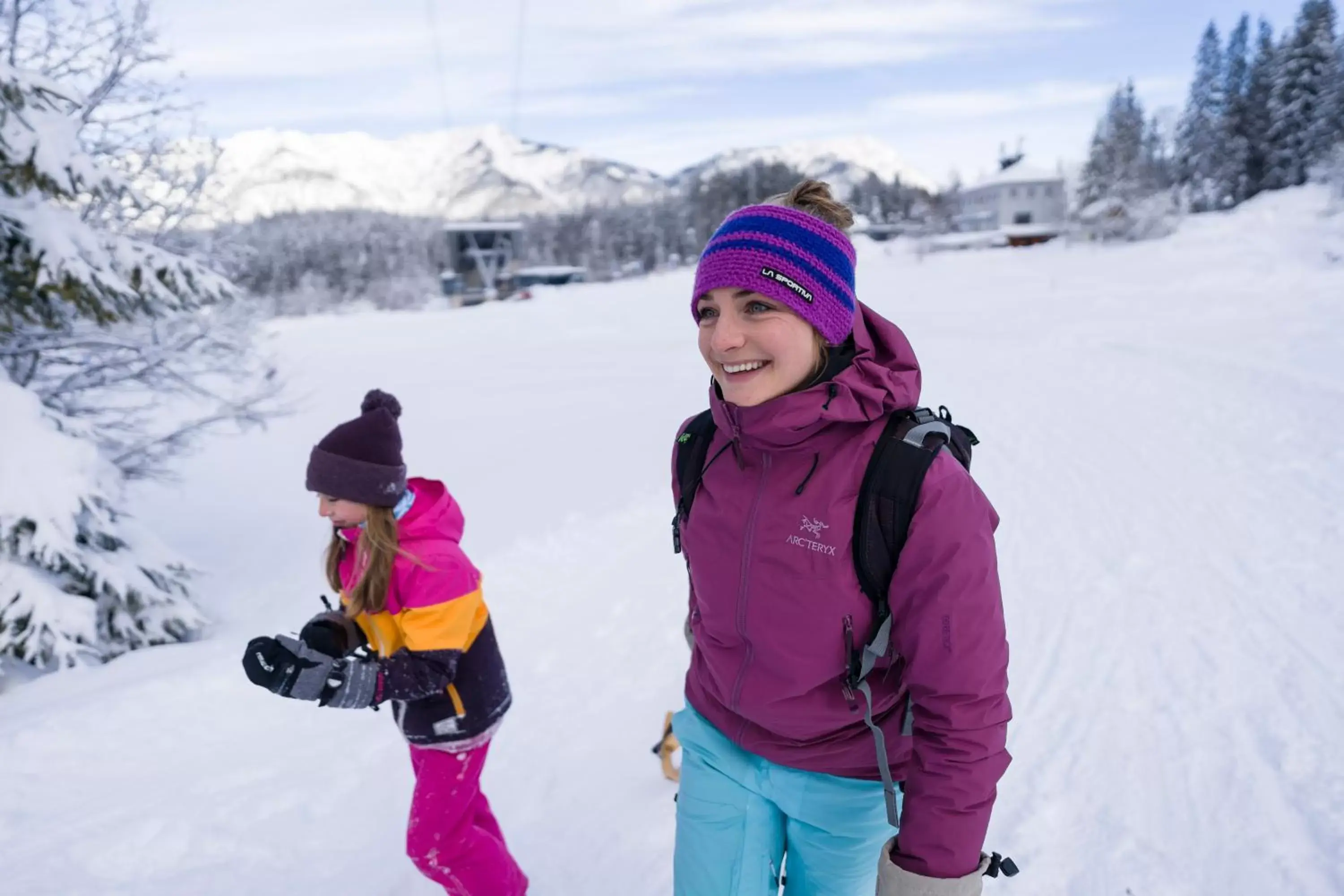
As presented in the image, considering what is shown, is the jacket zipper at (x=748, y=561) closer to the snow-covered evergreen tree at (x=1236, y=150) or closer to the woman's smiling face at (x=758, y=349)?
the woman's smiling face at (x=758, y=349)

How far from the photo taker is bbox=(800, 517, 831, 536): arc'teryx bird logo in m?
1.64

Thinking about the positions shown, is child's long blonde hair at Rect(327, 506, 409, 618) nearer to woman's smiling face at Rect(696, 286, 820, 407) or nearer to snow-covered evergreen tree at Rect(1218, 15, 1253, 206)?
woman's smiling face at Rect(696, 286, 820, 407)

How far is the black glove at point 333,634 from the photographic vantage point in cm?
249

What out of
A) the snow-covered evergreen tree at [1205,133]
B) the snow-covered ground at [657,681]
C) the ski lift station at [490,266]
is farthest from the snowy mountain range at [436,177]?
the snow-covered ground at [657,681]

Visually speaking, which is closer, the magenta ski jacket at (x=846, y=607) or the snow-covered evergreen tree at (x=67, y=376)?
the magenta ski jacket at (x=846, y=607)

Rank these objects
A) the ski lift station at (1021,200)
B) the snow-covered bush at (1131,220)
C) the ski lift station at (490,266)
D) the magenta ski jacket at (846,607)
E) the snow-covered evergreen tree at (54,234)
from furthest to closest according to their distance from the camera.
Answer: the ski lift station at (490,266) < the ski lift station at (1021,200) < the snow-covered bush at (1131,220) < the snow-covered evergreen tree at (54,234) < the magenta ski jacket at (846,607)

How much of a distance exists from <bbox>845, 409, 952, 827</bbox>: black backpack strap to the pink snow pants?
1501 mm

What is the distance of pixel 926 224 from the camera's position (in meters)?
66.2

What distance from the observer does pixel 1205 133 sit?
172 ft

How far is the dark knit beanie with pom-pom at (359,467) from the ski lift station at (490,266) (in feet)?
228

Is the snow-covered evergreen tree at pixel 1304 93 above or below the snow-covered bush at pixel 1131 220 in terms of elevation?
above

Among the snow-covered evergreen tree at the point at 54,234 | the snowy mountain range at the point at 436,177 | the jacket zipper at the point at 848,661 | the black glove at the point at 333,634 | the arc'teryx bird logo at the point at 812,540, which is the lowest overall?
the black glove at the point at 333,634

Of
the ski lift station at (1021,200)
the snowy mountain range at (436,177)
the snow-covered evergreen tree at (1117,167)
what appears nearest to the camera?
the snow-covered evergreen tree at (1117,167)

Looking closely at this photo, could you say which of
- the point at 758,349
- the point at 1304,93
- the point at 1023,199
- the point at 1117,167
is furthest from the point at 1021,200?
the point at 758,349
